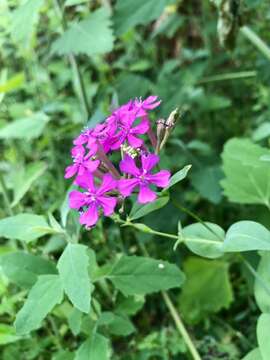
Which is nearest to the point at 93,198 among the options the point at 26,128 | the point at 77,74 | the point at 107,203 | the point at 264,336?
the point at 107,203

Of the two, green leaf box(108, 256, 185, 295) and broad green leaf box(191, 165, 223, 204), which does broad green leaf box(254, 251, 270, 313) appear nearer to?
green leaf box(108, 256, 185, 295)

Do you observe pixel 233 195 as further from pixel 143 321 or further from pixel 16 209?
pixel 16 209

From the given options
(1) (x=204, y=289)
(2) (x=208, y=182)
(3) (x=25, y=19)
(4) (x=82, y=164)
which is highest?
(3) (x=25, y=19)

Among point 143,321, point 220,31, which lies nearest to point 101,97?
point 220,31

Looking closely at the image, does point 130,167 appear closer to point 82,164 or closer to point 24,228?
point 82,164

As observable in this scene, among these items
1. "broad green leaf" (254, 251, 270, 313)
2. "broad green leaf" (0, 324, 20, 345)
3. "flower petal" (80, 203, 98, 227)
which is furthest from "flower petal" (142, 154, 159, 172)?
"broad green leaf" (0, 324, 20, 345)
